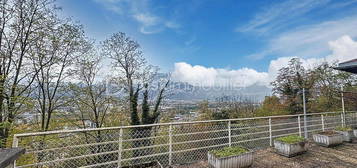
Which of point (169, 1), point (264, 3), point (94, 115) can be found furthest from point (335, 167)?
point (94, 115)

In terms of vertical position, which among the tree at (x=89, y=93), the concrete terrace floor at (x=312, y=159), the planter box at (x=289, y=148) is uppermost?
the tree at (x=89, y=93)

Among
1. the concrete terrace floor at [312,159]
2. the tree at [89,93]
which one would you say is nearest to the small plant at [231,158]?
the concrete terrace floor at [312,159]

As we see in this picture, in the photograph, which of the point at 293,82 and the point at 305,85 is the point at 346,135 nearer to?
the point at 305,85

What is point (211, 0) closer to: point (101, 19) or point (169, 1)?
point (169, 1)

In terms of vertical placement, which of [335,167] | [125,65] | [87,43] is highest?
[87,43]

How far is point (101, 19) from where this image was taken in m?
7.55

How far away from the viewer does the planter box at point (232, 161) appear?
2.83 m

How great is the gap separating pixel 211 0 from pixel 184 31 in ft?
15.2

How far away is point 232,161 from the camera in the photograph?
2898mm

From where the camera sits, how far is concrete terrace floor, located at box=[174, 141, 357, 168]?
325cm

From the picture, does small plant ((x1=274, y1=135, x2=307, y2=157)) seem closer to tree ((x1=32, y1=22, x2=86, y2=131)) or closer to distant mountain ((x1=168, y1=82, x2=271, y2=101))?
distant mountain ((x1=168, y1=82, x2=271, y2=101))

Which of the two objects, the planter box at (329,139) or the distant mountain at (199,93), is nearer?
the planter box at (329,139)

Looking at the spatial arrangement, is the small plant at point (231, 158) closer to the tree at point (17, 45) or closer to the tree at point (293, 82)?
the tree at point (17, 45)

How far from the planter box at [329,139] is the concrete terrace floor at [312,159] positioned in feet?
0.45
